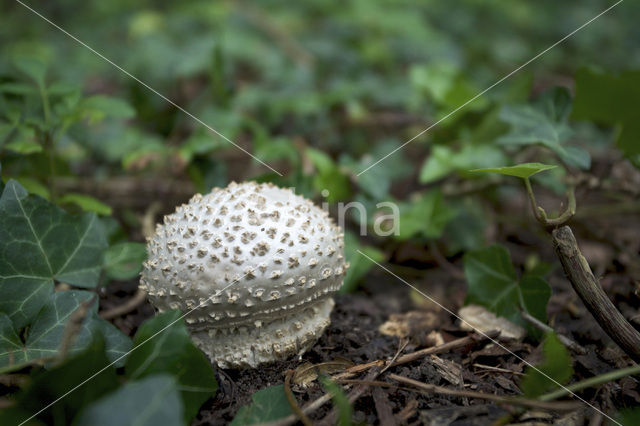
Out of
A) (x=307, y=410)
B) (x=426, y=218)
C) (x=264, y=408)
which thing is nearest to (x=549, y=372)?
(x=307, y=410)

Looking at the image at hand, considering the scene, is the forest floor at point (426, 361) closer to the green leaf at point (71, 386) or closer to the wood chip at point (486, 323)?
the wood chip at point (486, 323)

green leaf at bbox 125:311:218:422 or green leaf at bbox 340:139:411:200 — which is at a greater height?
green leaf at bbox 340:139:411:200

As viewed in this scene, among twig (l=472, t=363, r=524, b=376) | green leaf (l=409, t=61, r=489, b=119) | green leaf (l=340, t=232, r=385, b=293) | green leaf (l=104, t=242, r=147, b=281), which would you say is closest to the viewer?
twig (l=472, t=363, r=524, b=376)

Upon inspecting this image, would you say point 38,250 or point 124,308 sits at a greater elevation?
point 38,250

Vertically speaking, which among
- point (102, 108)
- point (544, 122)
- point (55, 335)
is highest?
point (544, 122)

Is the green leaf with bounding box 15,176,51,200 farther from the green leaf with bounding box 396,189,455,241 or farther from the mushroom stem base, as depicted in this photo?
the green leaf with bounding box 396,189,455,241

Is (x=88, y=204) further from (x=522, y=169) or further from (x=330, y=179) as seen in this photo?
(x=522, y=169)

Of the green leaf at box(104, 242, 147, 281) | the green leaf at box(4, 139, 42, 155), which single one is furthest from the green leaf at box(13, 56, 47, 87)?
the green leaf at box(104, 242, 147, 281)
